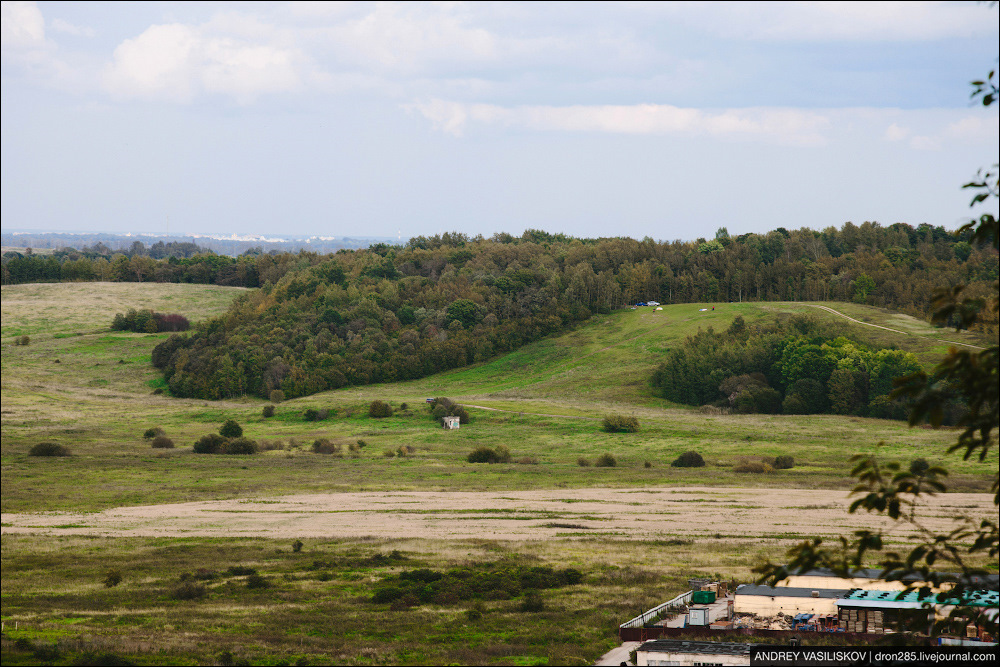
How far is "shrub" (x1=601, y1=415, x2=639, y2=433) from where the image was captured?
83.6m

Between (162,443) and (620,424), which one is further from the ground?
(620,424)

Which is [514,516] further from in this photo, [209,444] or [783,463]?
[209,444]

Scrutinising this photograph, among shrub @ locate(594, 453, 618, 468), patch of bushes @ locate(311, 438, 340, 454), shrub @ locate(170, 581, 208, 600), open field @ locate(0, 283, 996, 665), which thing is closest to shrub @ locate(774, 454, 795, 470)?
open field @ locate(0, 283, 996, 665)

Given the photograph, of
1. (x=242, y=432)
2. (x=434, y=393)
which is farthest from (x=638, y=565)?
(x=434, y=393)

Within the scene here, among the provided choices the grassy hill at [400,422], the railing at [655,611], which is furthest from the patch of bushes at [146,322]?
the railing at [655,611]

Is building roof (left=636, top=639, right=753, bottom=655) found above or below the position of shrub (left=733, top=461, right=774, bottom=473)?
above

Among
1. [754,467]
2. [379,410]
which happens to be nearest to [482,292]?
[379,410]

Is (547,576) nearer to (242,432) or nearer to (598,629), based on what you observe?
(598,629)

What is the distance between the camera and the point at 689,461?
2714 inches

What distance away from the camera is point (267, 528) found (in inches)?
1895

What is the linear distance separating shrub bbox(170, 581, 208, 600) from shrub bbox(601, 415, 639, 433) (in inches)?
2115

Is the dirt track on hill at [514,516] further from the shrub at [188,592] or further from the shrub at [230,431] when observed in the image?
the shrub at [230,431]

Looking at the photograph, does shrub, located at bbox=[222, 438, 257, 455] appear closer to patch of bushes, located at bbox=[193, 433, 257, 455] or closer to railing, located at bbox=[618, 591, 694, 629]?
patch of bushes, located at bbox=[193, 433, 257, 455]

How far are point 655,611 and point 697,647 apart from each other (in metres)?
5.93
